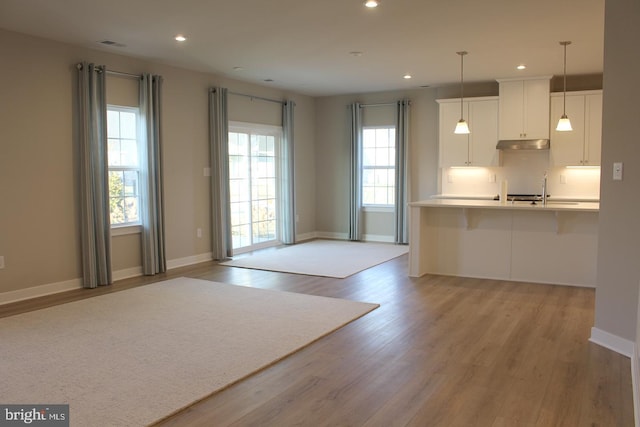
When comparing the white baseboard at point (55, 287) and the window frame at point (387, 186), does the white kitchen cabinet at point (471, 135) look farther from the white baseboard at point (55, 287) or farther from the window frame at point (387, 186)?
the white baseboard at point (55, 287)

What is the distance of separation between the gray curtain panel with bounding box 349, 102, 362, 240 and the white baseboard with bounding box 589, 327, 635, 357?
6006mm

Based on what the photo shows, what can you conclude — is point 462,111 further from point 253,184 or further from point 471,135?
point 253,184

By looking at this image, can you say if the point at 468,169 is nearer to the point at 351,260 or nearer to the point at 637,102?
the point at 351,260

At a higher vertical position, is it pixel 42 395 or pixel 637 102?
pixel 637 102

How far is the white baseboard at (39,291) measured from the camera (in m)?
5.34

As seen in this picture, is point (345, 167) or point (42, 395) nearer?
point (42, 395)

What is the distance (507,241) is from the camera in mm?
6188

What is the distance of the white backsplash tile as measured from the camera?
8.11 meters

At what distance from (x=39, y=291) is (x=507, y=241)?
17.1 feet

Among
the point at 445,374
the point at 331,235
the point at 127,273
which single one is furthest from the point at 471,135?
the point at 445,374

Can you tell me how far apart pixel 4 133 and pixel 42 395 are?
3255mm

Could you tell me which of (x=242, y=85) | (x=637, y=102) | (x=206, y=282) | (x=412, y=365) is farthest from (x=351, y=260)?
(x=637, y=102)

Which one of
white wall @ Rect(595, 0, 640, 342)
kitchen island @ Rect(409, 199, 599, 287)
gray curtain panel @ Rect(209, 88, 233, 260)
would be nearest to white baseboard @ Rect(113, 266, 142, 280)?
gray curtain panel @ Rect(209, 88, 233, 260)

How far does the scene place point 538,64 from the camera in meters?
6.99
